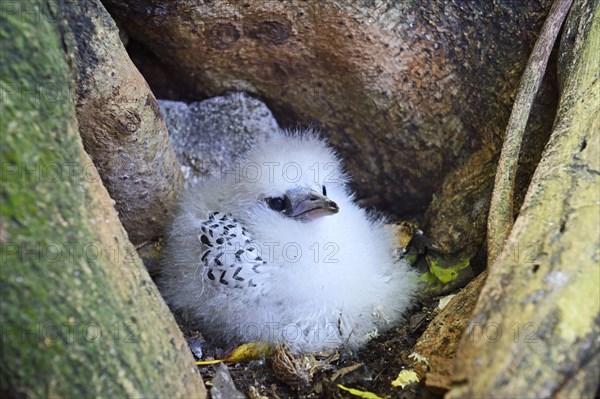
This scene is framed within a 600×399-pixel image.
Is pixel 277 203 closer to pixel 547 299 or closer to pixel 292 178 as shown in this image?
pixel 292 178

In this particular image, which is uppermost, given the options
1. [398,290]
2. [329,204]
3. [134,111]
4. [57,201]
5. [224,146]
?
[224,146]

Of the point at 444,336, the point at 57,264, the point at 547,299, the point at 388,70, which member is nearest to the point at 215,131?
the point at 388,70

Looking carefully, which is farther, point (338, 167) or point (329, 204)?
point (338, 167)

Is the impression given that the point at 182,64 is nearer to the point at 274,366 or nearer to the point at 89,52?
the point at 89,52

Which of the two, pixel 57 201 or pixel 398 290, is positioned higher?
pixel 398 290

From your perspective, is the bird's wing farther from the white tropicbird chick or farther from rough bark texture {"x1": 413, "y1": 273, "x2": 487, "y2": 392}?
rough bark texture {"x1": 413, "y1": 273, "x2": 487, "y2": 392}

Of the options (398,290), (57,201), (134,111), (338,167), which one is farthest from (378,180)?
(57,201)

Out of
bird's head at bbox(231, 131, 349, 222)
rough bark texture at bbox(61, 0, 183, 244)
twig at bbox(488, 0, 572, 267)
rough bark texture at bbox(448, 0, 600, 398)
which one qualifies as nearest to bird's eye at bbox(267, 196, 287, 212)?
bird's head at bbox(231, 131, 349, 222)
